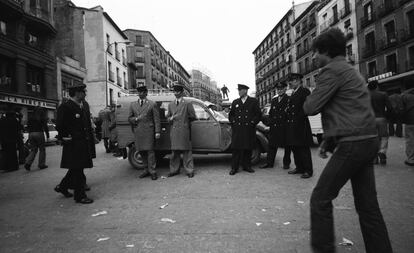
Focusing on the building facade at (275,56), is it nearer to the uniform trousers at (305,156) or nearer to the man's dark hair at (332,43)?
the uniform trousers at (305,156)

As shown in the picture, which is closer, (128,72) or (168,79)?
(128,72)

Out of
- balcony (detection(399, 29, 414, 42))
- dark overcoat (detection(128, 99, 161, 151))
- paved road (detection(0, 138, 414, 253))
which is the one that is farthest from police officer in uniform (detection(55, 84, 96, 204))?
balcony (detection(399, 29, 414, 42))

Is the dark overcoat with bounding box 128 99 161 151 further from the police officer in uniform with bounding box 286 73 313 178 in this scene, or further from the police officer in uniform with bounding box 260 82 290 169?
the police officer in uniform with bounding box 286 73 313 178

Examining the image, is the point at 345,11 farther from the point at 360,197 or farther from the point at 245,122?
the point at 360,197

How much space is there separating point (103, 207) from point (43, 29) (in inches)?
973

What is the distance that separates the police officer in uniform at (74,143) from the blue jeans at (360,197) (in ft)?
12.4

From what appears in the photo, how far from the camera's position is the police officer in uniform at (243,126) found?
665cm

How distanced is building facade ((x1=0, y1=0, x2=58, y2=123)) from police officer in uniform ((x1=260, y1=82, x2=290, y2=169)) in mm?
18050

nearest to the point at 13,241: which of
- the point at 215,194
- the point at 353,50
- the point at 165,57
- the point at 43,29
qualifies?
the point at 215,194

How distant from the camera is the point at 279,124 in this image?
6867 millimetres

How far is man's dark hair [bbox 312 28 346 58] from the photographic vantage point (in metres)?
2.38

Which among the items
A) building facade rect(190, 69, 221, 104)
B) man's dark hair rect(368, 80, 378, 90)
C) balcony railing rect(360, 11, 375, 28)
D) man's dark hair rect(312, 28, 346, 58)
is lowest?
man's dark hair rect(312, 28, 346, 58)

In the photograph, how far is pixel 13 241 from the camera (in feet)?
10.5

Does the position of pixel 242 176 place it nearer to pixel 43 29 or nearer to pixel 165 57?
pixel 43 29
